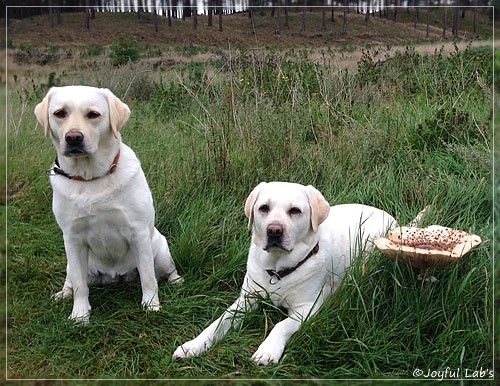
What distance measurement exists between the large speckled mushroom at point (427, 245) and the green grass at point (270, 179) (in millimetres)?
112

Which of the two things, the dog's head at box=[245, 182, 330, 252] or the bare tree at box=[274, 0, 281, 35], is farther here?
the bare tree at box=[274, 0, 281, 35]

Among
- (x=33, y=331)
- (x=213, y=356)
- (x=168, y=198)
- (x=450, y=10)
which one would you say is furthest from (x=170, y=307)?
(x=450, y=10)

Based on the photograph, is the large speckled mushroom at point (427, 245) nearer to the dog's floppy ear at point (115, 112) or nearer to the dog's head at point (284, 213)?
the dog's head at point (284, 213)

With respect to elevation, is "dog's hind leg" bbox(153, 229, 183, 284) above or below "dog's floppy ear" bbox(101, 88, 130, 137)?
below

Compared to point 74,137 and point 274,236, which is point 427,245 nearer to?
point 274,236

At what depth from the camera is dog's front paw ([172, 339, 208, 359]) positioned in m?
2.81

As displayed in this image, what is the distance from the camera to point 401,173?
4395 mm

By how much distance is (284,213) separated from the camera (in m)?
2.87

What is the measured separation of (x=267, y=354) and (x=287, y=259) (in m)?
0.55

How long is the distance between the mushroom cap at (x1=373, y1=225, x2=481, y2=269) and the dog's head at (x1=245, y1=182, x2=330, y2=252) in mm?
376

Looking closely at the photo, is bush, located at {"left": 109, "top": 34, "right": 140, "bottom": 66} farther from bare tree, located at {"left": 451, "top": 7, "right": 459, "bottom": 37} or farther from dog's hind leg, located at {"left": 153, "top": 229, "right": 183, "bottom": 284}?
bare tree, located at {"left": 451, "top": 7, "right": 459, "bottom": 37}

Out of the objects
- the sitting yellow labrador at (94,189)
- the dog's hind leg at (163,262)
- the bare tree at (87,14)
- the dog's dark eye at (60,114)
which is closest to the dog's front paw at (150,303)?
the sitting yellow labrador at (94,189)

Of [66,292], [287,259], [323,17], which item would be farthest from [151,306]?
[323,17]

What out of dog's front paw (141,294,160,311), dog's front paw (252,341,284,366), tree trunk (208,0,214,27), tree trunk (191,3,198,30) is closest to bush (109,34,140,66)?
tree trunk (191,3,198,30)
